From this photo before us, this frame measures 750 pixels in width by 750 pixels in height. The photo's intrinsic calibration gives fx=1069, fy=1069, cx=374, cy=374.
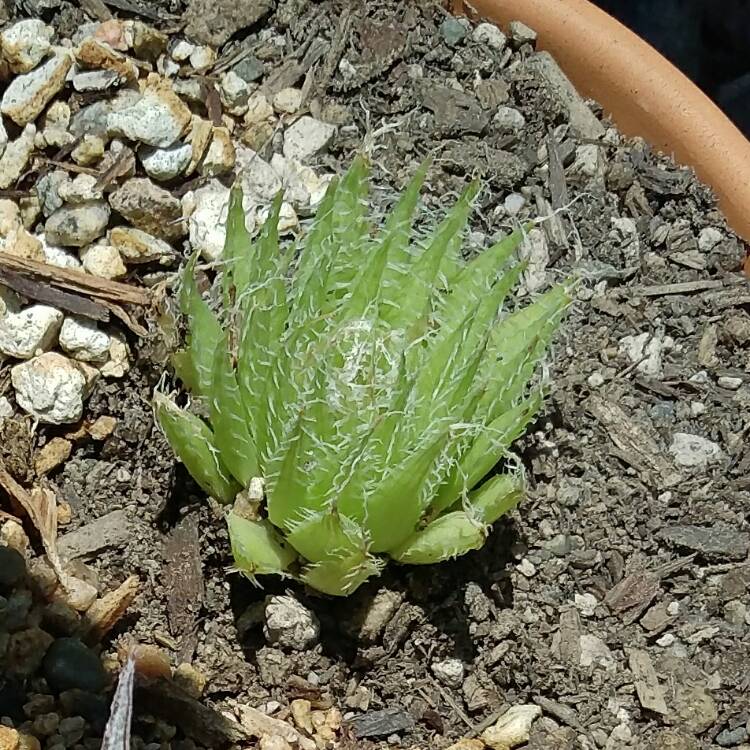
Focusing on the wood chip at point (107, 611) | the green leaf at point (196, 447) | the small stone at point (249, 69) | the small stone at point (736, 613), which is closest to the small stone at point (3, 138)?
the small stone at point (249, 69)

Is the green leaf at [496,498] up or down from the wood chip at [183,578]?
up

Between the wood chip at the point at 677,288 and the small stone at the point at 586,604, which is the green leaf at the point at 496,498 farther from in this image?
the wood chip at the point at 677,288

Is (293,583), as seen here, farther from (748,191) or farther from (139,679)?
(748,191)

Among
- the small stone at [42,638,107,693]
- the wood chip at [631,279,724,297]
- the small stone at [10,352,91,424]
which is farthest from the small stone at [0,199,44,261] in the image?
the wood chip at [631,279,724,297]

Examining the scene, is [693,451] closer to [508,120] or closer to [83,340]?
[508,120]

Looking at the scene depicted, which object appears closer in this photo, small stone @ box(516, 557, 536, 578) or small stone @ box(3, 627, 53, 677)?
small stone @ box(3, 627, 53, 677)

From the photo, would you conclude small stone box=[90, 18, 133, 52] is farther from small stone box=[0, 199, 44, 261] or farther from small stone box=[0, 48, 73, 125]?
small stone box=[0, 199, 44, 261]
